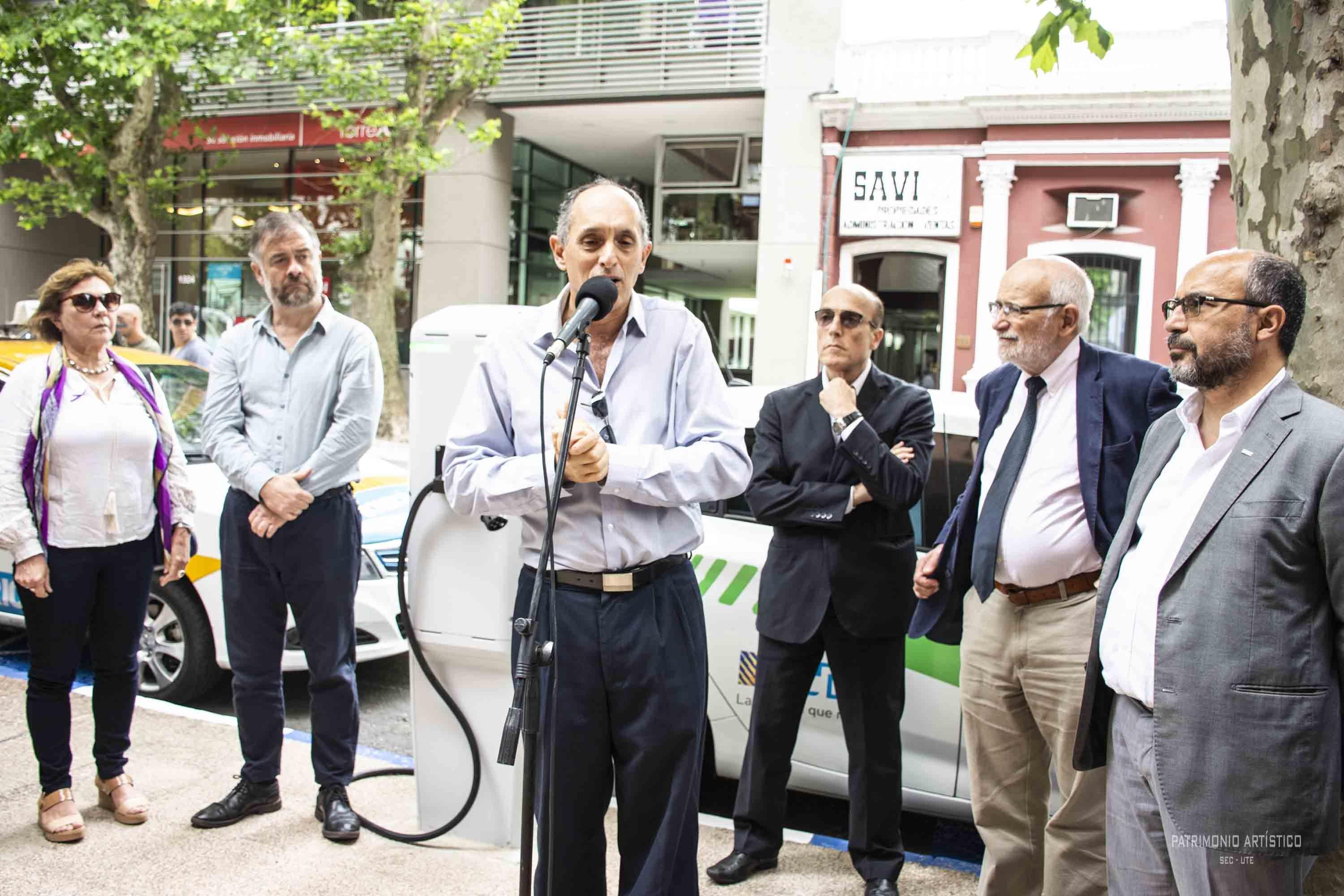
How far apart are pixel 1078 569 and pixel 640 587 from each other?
4.29 ft

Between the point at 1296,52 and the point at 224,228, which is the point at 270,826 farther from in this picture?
the point at 224,228

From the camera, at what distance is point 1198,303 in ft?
7.83

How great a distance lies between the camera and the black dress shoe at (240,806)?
3990mm

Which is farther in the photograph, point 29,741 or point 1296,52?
point 29,741

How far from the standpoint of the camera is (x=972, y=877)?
385cm

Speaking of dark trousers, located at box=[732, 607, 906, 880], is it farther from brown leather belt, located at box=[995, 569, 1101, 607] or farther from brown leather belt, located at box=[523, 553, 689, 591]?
brown leather belt, located at box=[523, 553, 689, 591]

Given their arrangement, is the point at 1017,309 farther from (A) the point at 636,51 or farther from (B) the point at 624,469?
(A) the point at 636,51

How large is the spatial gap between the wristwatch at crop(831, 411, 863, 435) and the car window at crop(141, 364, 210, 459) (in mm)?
3963

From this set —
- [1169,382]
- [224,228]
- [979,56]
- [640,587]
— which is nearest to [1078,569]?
[1169,382]

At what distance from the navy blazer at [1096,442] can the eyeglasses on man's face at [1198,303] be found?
2.26 feet

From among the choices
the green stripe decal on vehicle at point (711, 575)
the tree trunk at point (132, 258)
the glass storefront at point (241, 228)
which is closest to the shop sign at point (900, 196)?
the glass storefront at point (241, 228)

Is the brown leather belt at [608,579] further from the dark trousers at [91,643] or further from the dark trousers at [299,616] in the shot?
the dark trousers at [91,643]

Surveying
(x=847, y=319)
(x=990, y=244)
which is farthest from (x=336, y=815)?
(x=990, y=244)

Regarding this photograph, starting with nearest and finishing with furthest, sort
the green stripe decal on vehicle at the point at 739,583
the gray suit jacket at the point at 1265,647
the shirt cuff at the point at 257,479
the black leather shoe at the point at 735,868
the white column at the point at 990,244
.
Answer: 1. the gray suit jacket at the point at 1265,647
2. the black leather shoe at the point at 735,868
3. the shirt cuff at the point at 257,479
4. the green stripe decal on vehicle at the point at 739,583
5. the white column at the point at 990,244
